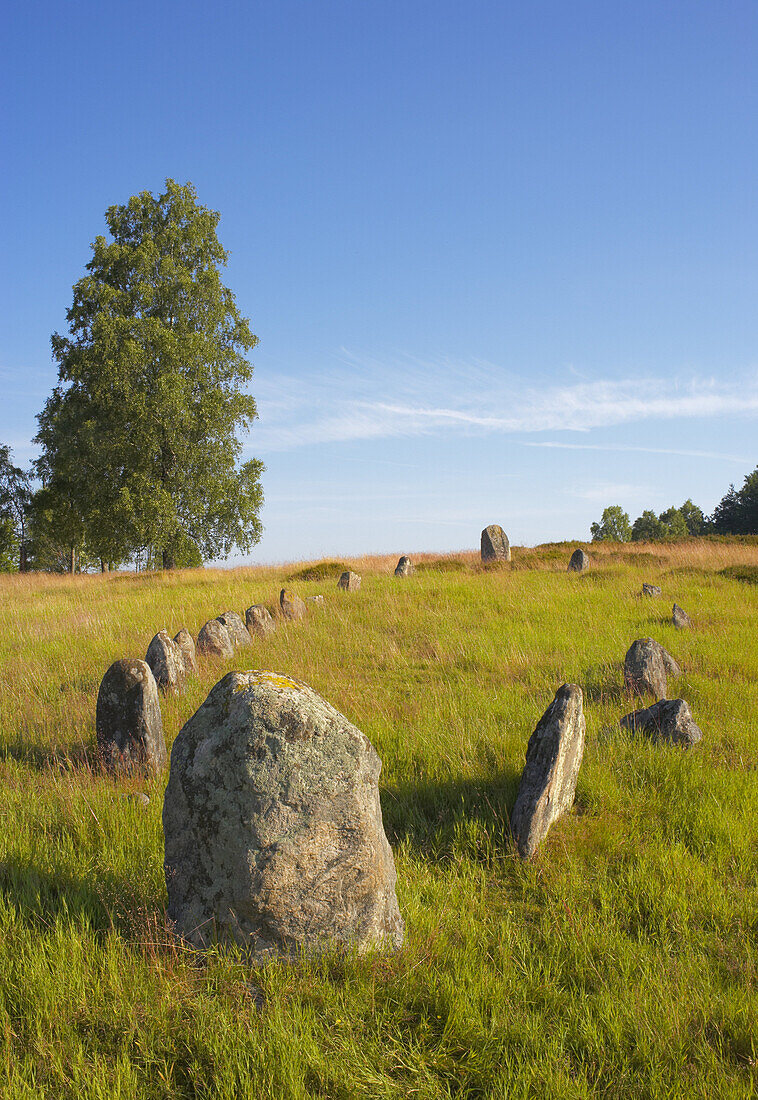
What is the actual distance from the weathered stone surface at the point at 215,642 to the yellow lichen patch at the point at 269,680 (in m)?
6.90

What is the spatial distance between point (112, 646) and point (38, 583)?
14609 millimetres

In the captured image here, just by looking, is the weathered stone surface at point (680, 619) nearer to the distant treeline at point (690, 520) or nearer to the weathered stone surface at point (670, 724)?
the weathered stone surface at point (670, 724)

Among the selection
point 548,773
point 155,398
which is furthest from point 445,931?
point 155,398

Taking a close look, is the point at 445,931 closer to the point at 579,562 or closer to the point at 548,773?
the point at 548,773

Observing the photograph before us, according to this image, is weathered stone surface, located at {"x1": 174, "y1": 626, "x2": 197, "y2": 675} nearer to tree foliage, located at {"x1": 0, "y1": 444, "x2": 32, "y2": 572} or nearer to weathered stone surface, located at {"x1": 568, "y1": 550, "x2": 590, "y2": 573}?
weathered stone surface, located at {"x1": 568, "y1": 550, "x2": 590, "y2": 573}

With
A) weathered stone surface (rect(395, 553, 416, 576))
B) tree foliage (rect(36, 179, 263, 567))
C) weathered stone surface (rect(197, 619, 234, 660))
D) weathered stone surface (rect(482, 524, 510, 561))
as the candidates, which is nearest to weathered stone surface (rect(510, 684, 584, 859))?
weathered stone surface (rect(197, 619, 234, 660))

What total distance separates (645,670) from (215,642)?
6533 mm

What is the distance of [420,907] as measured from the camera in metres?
3.80

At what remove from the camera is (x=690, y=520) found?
238 feet

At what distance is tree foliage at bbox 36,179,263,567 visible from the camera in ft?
89.8

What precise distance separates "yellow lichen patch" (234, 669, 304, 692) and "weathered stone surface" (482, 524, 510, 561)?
1904 centimetres

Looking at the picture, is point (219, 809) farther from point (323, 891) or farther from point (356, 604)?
point (356, 604)

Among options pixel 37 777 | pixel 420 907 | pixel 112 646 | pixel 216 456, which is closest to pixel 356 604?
pixel 112 646

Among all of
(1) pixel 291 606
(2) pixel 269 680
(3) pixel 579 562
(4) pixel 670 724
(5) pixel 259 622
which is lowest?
(4) pixel 670 724
